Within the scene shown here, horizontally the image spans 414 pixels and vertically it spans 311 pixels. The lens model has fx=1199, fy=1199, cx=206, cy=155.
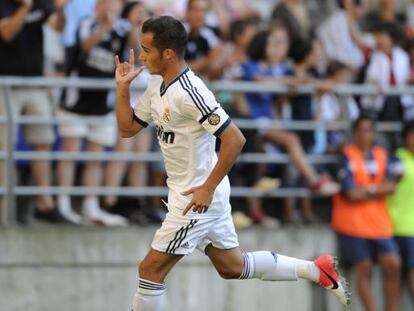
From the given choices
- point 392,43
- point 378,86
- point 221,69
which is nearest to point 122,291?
point 221,69

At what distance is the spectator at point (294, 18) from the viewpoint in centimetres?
1290

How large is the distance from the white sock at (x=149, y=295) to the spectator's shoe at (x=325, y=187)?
3899 millimetres

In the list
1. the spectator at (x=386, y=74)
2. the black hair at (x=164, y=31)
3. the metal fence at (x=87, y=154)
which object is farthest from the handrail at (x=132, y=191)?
the black hair at (x=164, y=31)

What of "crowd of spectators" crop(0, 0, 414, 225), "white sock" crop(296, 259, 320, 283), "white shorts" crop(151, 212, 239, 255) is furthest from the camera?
"crowd of spectators" crop(0, 0, 414, 225)

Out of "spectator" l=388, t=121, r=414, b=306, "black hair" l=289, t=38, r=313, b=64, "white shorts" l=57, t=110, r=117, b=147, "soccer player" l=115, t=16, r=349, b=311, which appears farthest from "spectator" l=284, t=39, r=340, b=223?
"soccer player" l=115, t=16, r=349, b=311

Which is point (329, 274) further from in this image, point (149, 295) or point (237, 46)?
point (237, 46)

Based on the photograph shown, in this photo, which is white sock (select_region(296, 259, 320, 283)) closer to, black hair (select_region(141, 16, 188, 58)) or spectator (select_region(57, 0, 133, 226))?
black hair (select_region(141, 16, 188, 58))

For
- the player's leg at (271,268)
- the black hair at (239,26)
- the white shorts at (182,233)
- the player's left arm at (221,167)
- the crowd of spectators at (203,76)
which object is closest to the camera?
the player's left arm at (221,167)

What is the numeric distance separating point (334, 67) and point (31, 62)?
3346 mm

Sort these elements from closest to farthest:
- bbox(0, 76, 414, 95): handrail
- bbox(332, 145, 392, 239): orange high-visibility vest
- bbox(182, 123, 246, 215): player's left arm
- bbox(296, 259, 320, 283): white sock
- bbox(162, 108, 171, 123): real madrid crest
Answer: bbox(182, 123, 246, 215): player's left arm, bbox(162, 108, 171, 123): real madrid crest, bbox(296, 259, 320, 283): white sock, bbox(0, 76, 414, 95): handrail, bbox(332, 145, 392, 239): orange high-visibility vest

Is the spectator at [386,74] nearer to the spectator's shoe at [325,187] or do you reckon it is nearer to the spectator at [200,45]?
the spectator's shoe at [325,187]

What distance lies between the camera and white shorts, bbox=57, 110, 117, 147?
11172 mm

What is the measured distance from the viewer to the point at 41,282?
11.1 meters

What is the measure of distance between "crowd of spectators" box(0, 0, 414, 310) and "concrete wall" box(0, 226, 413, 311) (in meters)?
0.23
